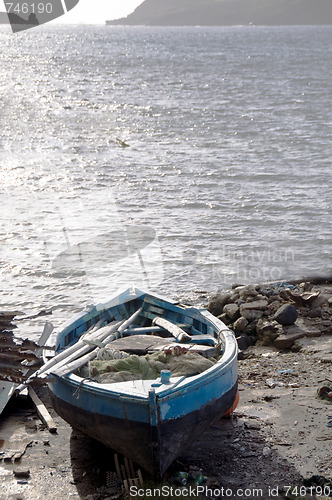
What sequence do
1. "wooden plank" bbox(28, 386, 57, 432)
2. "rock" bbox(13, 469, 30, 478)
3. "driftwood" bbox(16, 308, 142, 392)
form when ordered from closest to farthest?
1. "rock" bbox(13, 469, 30, 478)
2. "driftwood" bbox(16, 308, 142, 392)
3. "wooden plank" bbox(28, 386, 57, 432)

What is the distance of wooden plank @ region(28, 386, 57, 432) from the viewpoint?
974 centimetres

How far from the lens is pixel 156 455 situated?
26.2 ft

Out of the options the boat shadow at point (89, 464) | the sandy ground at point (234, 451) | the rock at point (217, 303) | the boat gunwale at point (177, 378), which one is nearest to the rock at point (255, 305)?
the rock at point (217, 303)

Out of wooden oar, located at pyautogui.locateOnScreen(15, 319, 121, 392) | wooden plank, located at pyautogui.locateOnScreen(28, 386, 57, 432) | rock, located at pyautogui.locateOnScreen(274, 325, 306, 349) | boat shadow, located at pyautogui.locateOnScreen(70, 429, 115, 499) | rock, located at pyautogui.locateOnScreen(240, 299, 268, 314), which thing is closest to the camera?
boat shadow, located at pyautogui.locateOnScreen(70, 429, 115, 499)

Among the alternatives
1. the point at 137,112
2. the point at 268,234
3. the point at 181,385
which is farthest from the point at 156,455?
the point at 137,112

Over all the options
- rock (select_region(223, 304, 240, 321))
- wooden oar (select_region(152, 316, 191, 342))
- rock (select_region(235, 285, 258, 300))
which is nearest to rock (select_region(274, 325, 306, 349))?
rock (select_region(223, 304, 240, 321))

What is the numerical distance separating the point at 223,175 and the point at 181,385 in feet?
62.1

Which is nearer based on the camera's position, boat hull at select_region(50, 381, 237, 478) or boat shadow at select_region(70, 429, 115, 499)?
boat hull at select_region(50, 381, 237, 478)

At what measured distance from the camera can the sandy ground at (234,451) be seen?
8.20 metres

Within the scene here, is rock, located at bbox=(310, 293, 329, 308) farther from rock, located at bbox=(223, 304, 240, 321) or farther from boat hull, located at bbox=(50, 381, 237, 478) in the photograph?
boat hull, located at bbox=(50, 381, 237, 478)

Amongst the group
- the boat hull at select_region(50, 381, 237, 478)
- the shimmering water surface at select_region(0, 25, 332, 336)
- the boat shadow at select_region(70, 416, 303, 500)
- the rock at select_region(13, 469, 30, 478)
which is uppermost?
the boat hull at select_region(50, 381, 237, 478)

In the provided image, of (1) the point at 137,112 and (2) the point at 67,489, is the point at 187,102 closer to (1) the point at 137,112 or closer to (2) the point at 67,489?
(1) the point at 137,112

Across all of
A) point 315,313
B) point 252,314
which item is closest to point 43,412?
point 252,314

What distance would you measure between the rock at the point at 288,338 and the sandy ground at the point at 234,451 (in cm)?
132
